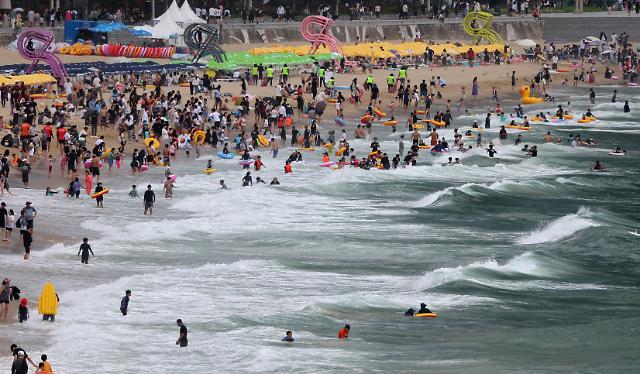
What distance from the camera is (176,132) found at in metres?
55.8

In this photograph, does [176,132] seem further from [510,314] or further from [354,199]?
[510,314]

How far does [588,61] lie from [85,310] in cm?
6790

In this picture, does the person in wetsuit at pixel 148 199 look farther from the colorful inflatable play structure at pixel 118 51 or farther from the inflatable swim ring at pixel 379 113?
the colorful inflatable play structure at pixel 118 51

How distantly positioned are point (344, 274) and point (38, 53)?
30.0 metres

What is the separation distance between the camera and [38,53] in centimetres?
6328

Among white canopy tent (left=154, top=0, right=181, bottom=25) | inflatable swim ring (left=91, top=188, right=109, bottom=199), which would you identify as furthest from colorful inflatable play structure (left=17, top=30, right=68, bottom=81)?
inflatable swim ring (left=91, top=188, right=109, bottom=199)

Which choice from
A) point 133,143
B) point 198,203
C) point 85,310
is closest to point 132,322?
point 85,310

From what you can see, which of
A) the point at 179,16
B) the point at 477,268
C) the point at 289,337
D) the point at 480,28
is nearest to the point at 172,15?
the point at 179,16

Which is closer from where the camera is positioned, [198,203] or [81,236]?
[81,236]

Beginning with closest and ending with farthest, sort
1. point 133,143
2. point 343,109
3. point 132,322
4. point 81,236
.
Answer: point 132,322, point 81,236, point 133,143, point 343,109

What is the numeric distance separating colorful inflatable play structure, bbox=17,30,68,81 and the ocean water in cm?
1214

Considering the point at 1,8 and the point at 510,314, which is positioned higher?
the point at 1,8

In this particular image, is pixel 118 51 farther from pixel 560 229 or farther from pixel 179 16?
pixel 560 229

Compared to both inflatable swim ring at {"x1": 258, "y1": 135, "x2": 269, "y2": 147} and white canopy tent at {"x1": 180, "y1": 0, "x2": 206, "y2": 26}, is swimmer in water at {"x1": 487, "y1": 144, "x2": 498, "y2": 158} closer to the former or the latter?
inflatable swim ring at {"x1": 258, "y1": 135, "x2": 269, "y2": 147}
